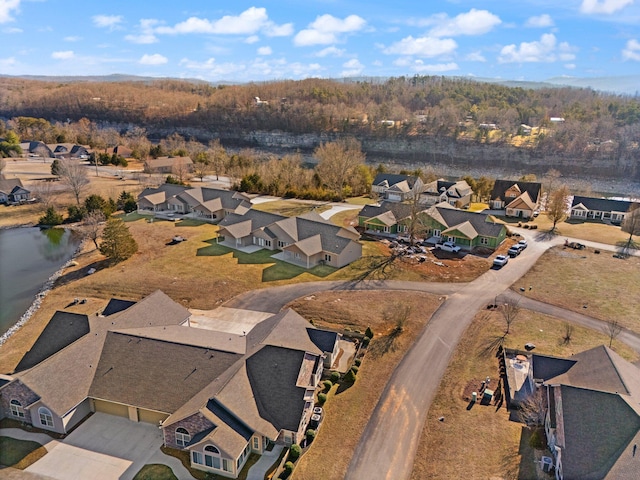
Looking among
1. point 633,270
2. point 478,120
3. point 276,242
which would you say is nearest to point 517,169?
point 478,120

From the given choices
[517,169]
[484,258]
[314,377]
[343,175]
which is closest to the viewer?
[314,377]

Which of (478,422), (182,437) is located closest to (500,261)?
(478,422)

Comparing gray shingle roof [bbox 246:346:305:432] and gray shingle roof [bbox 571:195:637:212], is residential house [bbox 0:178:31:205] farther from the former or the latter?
gray shingle roof [bbox 571:195:637:212]

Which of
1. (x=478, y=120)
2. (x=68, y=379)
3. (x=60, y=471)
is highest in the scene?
(x=478, y=120)

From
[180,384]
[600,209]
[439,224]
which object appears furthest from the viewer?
[600,209]

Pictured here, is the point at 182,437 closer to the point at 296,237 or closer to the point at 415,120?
the point at 296,237

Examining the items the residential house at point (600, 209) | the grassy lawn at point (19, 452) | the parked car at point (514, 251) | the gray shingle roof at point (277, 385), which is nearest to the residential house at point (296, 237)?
the parked car at point (514, 251)

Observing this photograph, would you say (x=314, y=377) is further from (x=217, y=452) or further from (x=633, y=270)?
(x=633, y=270)
